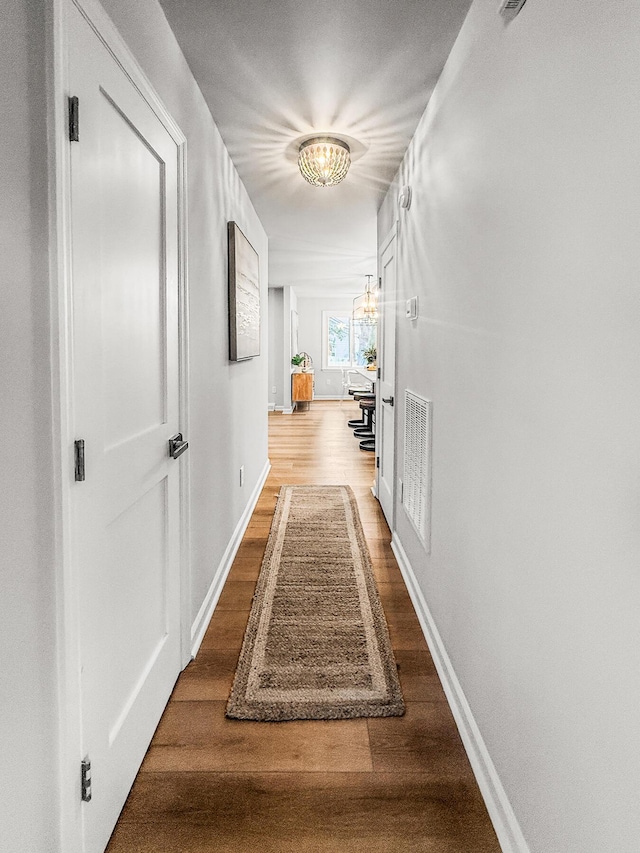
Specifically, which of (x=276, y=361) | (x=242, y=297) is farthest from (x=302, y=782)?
(x=276, y=361)

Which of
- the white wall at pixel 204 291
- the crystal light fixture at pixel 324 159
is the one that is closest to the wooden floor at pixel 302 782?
the white wall at pixel 204 291

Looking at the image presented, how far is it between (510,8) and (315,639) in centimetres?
215

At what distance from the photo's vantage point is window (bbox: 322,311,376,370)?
11.6 metres

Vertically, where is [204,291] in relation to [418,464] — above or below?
above

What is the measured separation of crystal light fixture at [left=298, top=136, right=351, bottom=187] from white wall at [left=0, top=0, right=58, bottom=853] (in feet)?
6.51

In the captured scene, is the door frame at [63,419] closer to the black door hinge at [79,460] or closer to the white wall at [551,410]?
the black door hinge at [79,460]

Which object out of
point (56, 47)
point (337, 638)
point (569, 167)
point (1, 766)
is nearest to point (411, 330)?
point (337, 638)

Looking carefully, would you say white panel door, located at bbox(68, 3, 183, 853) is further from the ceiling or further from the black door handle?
the ceiling

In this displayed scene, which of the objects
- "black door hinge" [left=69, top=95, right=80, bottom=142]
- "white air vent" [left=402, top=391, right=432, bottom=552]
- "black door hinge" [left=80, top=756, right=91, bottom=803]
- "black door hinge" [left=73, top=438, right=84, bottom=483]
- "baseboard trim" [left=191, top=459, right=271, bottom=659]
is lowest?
"baseboard trim" [left=191, top=459, right=271, bottom=659]

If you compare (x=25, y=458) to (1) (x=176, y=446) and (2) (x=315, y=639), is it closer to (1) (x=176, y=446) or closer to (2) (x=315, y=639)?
(1) (x=176, y=446)

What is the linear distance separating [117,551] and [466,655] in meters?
1.09

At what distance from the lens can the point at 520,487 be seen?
123cm

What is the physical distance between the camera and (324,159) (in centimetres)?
277

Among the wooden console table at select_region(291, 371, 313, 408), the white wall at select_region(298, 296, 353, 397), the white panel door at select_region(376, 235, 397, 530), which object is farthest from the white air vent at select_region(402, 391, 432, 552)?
the white wall at select_region(298, 296, 353, 397)
